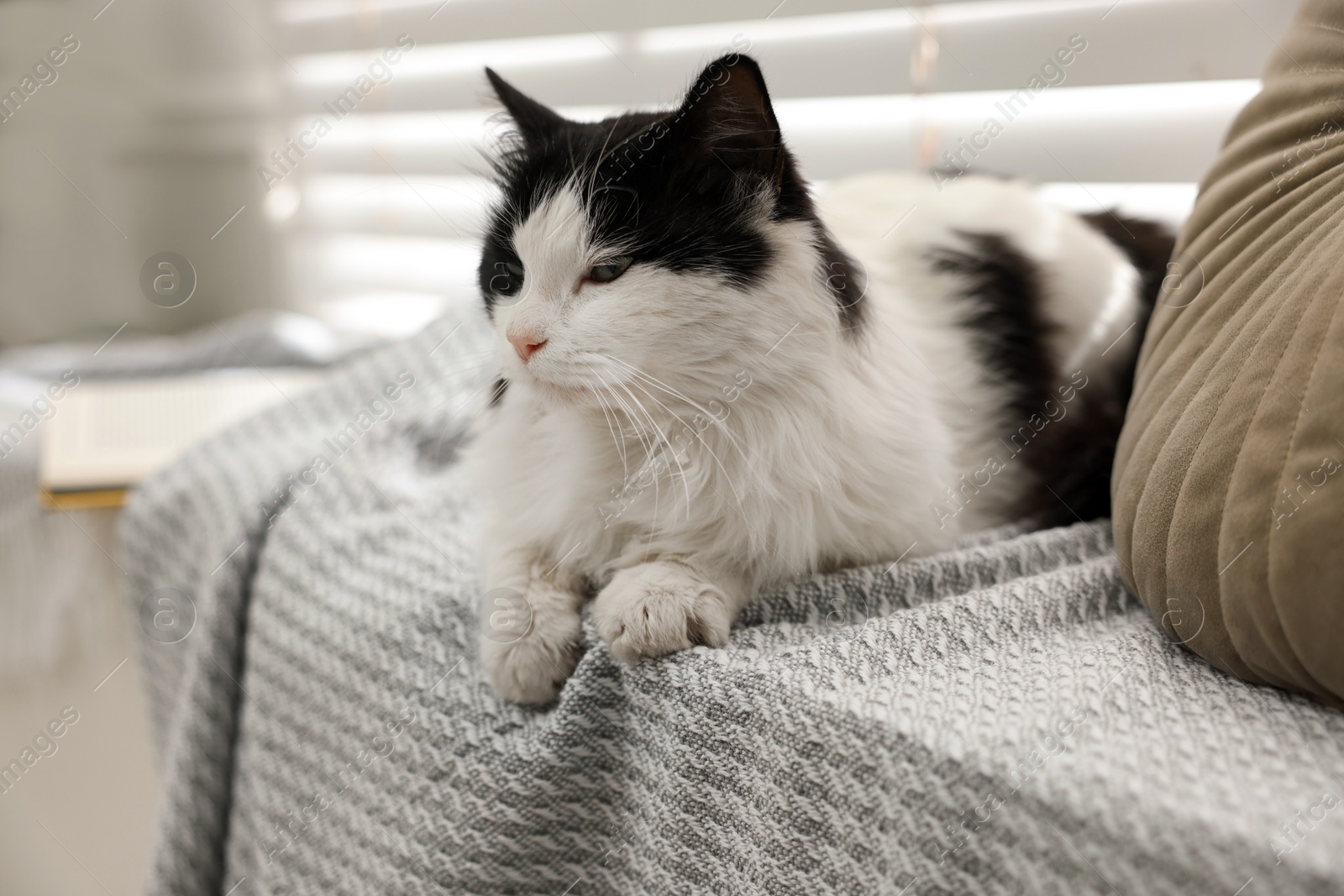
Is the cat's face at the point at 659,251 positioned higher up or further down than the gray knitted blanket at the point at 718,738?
higher up

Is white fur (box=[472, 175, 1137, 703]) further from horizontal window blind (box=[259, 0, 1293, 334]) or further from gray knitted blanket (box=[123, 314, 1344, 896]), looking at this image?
horizontal window blind (box=[259, 0, 1293, 334])

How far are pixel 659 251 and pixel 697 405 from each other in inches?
6.3

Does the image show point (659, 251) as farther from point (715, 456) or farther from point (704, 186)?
point (715, 456)

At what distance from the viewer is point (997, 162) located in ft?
5.49

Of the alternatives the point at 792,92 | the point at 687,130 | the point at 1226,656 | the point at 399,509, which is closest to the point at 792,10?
the point at 792,92

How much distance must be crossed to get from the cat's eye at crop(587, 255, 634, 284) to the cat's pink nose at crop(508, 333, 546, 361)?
0.09 metres

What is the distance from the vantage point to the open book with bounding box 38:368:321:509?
1.66 metres

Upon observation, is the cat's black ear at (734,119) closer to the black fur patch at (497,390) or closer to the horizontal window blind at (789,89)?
the horizontal window blind at (789,89)

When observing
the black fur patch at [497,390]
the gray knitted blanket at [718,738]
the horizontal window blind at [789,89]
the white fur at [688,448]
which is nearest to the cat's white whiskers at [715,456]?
the white fur at [688,448]

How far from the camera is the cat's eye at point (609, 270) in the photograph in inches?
34.5

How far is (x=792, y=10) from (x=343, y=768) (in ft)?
5.28

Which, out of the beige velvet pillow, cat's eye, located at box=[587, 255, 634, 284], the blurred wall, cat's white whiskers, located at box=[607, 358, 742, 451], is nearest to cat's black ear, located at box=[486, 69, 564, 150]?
cat's eye, located at box=[587, 255, 634, 284]

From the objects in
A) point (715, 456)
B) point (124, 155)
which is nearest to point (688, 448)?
point (715, 456)

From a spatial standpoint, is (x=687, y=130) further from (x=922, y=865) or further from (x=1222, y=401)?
(x=922, y=865)
